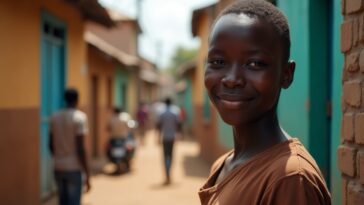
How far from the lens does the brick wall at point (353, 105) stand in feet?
6.27

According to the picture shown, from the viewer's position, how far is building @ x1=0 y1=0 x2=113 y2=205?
20.0 feet

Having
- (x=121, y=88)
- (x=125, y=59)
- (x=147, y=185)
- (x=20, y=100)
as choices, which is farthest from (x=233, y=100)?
(x=125, y=59)

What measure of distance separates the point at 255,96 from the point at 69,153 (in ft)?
14.5

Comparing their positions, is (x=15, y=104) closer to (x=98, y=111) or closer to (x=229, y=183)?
(x=229, y=183)

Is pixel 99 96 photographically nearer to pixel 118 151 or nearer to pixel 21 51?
pixel 118 151

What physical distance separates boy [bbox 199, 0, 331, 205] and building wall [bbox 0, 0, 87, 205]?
494 cm

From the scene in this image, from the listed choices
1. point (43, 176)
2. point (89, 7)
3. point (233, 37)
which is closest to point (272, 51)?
point (233, 37)

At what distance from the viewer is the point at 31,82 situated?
706 centimetres

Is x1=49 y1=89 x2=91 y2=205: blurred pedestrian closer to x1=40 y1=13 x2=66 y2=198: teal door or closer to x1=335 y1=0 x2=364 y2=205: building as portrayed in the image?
x1=40 y1=13 x2=66 y2=198: teal door

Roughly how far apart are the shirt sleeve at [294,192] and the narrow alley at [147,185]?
6682 millimetres

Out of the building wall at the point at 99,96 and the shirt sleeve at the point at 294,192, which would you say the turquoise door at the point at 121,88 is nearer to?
the building wall at the point at 99,96

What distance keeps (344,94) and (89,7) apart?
792 centimetres

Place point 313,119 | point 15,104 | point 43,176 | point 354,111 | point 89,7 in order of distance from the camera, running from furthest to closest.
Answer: point 89,7, point 43,176, point 15,104, point 313,119, point 354,111

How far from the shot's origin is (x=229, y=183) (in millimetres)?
1448
